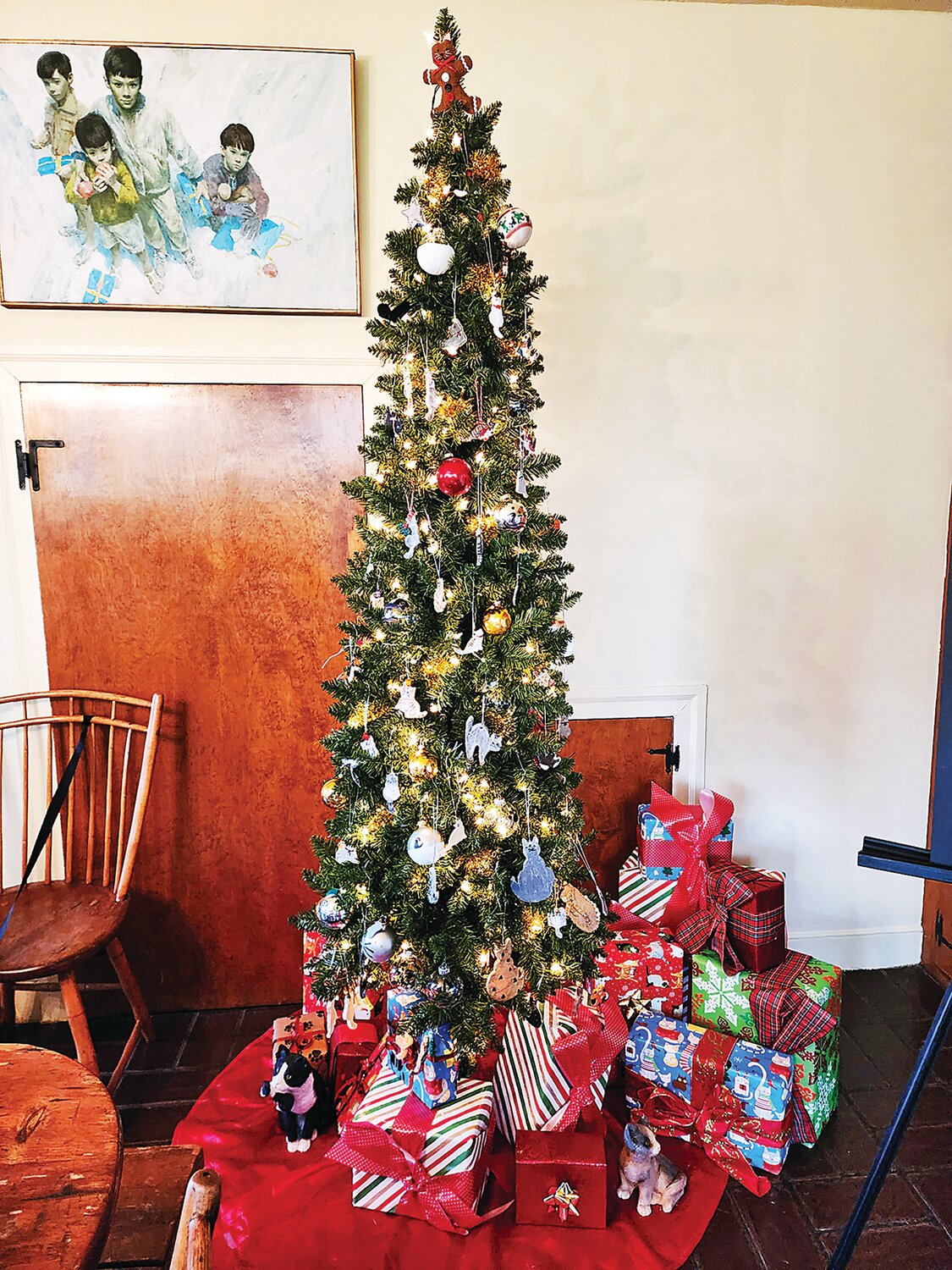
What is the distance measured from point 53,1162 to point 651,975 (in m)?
1.50

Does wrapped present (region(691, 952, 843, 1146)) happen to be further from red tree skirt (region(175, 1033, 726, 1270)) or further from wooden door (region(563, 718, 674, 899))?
wooden door (region(563, 718, 674, 899))

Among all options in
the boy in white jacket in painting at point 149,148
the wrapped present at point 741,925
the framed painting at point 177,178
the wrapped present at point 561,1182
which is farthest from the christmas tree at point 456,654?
the boy in white jacket in painting at point 149,148

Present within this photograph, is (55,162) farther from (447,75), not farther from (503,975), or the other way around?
(503,975)

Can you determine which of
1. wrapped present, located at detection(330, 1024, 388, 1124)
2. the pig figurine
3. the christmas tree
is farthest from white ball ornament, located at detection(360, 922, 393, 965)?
the pig figurine

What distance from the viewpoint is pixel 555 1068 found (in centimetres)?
187

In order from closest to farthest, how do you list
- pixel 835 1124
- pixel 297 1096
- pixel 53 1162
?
pixel 53 1162
pixel 297 1096
pixel 835 1124

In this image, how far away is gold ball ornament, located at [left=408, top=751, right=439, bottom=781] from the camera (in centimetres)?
166

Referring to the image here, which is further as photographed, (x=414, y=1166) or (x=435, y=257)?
(x=414, y=1166)

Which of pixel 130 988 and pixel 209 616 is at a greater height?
pixel 209 616

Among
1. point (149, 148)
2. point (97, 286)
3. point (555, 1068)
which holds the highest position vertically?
point (149, 148)

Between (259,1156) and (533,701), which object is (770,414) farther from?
(259,1156)

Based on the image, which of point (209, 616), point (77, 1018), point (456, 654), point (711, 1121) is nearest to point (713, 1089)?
point (711, 1121)

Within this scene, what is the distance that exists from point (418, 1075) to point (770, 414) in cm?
199

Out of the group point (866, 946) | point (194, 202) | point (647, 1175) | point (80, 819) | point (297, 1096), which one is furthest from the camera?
point (866, 946)
